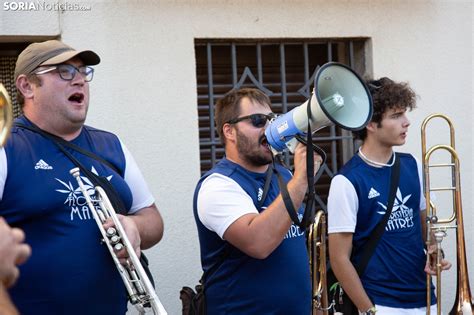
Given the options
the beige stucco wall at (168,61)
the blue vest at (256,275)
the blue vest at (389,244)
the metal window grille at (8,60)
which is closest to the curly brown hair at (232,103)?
the blue vest at (256,275)

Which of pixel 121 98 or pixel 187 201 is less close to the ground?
pixel 121 98

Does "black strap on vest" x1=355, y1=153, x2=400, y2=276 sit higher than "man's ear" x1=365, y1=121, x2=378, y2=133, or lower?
lower

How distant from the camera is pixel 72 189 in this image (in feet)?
13.9

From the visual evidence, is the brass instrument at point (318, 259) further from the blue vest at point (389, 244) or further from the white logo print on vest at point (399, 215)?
the white logo print on vest at point (399, 215)

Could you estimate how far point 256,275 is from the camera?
15.5ft

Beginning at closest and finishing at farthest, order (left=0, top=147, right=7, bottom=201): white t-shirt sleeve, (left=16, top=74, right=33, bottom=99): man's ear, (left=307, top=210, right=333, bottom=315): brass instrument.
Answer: (left=0, top=147, right=7, bottom=201): white t-shirt sleeve → (left=16, top=74, right=33, bottom=99): man's ear → (left=307, top=210, right=333, bottom=315): brass instrument

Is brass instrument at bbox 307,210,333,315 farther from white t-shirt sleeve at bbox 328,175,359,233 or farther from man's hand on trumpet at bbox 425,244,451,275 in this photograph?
man's hand on trumpet at bbox 425,244,451,275

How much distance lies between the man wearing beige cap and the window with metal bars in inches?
87.8

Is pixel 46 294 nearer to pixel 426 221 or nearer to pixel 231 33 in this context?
pixel 426 221

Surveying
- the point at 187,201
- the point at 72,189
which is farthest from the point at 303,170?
the point at 187,201

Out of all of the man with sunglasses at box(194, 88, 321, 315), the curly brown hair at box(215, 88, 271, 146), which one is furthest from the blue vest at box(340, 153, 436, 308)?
the curly brown hair at box(215, 88, 271, 146)

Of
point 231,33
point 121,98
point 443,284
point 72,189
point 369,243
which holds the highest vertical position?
point 231,33

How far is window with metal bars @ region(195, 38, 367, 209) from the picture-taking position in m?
6.79

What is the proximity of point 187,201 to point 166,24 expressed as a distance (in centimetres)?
115
